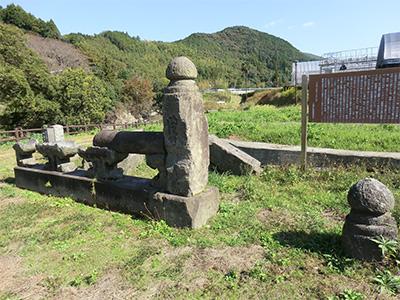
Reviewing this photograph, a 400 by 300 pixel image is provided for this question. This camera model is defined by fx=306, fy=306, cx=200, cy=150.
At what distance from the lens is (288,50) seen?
16162 centimetres

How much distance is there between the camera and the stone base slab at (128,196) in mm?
3865

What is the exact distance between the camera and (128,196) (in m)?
4.50

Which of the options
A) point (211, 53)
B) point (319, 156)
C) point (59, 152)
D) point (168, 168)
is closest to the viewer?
point (168, 168)

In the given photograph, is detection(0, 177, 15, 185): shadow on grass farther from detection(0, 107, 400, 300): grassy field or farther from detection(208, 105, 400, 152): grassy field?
detection(208, 105, 400, 152): grassy field

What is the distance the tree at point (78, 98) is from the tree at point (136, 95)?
1580cm

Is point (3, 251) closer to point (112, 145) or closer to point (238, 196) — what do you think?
point (112, 145)

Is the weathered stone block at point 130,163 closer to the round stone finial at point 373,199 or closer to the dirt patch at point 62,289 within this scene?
the dirt patch at point 62,289

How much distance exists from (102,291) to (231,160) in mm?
3751

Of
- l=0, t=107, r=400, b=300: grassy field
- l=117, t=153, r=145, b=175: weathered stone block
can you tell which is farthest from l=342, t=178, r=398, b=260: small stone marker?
l=117, t=153, r=145, b=175: weathered stone block

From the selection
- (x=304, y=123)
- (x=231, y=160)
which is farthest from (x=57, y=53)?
(x=304, y=123)

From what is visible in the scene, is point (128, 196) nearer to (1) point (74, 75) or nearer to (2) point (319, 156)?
(2) point (319, 156)

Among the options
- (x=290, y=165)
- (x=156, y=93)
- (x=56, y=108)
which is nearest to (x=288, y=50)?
(x=156, y=93)

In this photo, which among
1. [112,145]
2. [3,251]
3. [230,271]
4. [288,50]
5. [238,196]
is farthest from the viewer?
[288,50]

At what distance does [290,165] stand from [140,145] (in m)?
3.28
